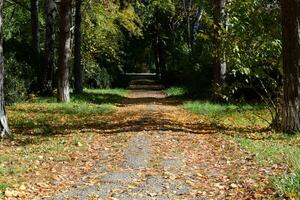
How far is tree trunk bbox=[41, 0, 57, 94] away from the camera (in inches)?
1000

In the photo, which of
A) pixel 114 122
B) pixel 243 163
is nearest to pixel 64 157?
pixel 243 163

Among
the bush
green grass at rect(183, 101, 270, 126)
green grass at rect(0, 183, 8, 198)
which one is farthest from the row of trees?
green grass at rect(0, 183, 8, 198)

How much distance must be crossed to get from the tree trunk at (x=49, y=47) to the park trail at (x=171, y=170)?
41.2ft

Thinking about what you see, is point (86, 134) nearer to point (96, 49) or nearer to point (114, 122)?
point (114, 122)

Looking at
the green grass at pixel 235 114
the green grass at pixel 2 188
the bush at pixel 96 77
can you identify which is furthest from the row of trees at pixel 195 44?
the green grass at pixel 2 188

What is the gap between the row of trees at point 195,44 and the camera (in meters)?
Result: 12.8

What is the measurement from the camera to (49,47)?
25.9 metres

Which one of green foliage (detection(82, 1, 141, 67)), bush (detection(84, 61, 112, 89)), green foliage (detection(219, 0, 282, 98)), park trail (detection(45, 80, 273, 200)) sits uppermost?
green foliage (detection(82, 1, 141, 67))

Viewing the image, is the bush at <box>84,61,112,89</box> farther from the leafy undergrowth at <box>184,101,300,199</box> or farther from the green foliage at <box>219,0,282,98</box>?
the green foliage at <box>219,0,282,98</box>

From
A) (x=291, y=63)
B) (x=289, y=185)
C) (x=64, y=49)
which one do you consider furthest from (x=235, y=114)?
(x=289, y=185)

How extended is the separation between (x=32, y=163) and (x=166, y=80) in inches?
1551

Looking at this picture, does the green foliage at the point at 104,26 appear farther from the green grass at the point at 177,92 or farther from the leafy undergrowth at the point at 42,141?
the leafy undergrowth at the point at 42,141

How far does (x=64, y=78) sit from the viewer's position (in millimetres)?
22984

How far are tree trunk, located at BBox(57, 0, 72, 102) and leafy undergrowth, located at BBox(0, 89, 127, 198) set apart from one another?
7.70 ft
